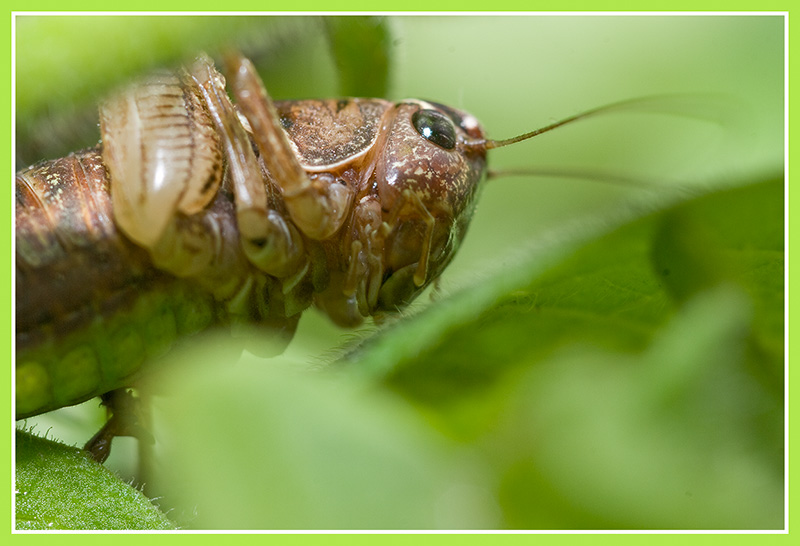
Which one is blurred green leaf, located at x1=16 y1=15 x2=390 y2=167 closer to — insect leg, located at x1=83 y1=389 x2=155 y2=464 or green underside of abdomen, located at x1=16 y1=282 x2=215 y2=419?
green underside of abdomen, located at x1=16 y1=282 x2=215 y2=419

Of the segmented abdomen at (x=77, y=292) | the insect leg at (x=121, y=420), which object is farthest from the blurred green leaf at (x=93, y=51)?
the insect leg at (x=121, y=420)

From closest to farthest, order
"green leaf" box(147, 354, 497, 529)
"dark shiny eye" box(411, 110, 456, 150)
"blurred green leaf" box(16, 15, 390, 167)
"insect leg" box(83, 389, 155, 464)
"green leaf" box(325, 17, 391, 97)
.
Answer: "blurred green leaf" box(16, 15, 390, 167), "green leaf" box(147, 354, 497, 529), "insect leg" box(83, 389, 155, 464), "dark shiny eye" box(411, 110, 456, 150), "green leaf" box(325, 17, 391, 97)

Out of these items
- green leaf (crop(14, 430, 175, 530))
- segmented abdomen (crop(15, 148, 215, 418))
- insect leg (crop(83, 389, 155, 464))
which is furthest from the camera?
insect leg (crop(83, 389, 155, 464))

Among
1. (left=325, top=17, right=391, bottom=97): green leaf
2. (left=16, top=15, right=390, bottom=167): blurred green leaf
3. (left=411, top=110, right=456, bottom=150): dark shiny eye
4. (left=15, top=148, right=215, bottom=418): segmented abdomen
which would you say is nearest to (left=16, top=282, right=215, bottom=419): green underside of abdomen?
(left=15, top=148, right=215, bottom=418): segmented abdomen

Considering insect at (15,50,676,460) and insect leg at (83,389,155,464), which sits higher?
insect at (15,50,676,460)

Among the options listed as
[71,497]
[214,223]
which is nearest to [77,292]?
[214,223]

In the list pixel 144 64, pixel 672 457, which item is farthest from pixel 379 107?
pixel 672 457
